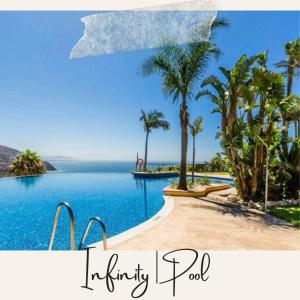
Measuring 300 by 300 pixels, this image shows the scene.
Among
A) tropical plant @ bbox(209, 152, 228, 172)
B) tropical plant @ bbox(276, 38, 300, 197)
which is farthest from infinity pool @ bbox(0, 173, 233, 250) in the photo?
tropical plant @ bbox(209, 152, 228, 172)

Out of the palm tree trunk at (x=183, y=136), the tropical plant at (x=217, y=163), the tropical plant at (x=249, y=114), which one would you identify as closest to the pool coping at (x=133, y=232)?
the tropical plant at (x=249, y=114)

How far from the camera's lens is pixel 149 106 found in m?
23.2

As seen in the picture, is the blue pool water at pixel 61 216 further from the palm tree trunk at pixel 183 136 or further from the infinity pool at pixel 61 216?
the palm tree trunk at pixel 183 136

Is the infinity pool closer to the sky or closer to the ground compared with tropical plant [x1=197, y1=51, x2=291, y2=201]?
Result: closer to the ground

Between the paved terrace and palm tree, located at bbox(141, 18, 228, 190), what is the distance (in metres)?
4.86

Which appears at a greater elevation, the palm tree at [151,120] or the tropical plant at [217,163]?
the palm tree at [151,120]

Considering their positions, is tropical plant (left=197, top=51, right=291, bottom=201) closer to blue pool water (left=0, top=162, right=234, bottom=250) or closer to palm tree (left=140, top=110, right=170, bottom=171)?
blue pool water (left=0, top=162, right=234, bottom=250)

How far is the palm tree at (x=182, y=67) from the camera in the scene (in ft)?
32.7

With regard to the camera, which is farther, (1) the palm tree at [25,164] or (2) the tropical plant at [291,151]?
(1) the palm tree at [25,164]

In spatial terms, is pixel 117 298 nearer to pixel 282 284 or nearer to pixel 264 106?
pixel 282 284

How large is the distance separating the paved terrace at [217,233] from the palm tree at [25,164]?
15178 mm

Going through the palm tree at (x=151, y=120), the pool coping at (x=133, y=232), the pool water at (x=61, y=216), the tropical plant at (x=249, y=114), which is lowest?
the pool water at (x=61, y=216)

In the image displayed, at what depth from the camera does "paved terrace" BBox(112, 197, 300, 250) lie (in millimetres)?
4434

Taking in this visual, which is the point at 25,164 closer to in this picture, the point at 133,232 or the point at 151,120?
the point at 151,120
